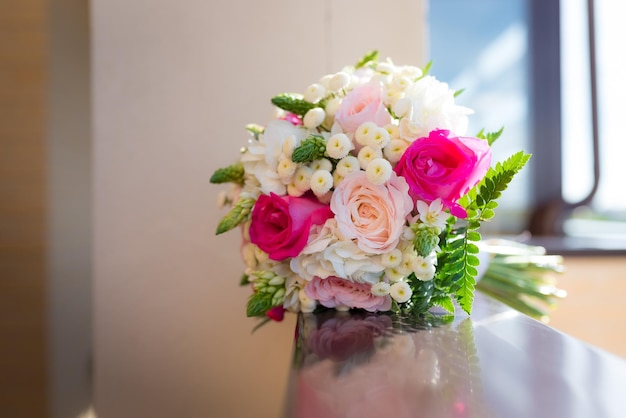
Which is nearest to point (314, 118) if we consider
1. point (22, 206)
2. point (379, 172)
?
point (379, 172)

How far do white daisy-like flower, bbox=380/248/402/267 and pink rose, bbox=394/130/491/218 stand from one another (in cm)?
8

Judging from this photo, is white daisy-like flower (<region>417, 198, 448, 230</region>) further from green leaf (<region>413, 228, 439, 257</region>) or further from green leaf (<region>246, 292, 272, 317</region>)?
green leaf (<region>246, 292, 272, 317</region>)

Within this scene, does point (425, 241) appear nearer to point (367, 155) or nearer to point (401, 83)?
point (367, 155)

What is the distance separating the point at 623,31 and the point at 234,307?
2062 millimetres

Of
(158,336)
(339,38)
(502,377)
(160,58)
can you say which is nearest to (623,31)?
(339,38)

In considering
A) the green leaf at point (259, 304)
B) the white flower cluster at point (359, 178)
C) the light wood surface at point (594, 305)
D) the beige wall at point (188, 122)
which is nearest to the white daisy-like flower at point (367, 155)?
the white flower cluster at point (359, 178)

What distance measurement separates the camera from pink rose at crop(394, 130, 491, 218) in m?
0.66

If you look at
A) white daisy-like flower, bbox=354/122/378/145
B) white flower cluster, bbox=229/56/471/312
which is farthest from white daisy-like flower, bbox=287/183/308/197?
white daisy-like flower, bbox=354/122/378/145

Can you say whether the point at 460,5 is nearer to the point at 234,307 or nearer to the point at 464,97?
the point at 464,97

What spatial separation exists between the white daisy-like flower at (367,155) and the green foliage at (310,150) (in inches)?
2.3

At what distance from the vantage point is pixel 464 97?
230cm

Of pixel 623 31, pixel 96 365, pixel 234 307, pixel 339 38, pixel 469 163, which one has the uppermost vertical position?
pixel 623 31

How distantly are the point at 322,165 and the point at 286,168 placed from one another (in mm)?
48

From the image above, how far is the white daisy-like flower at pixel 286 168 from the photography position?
0.74 meters
